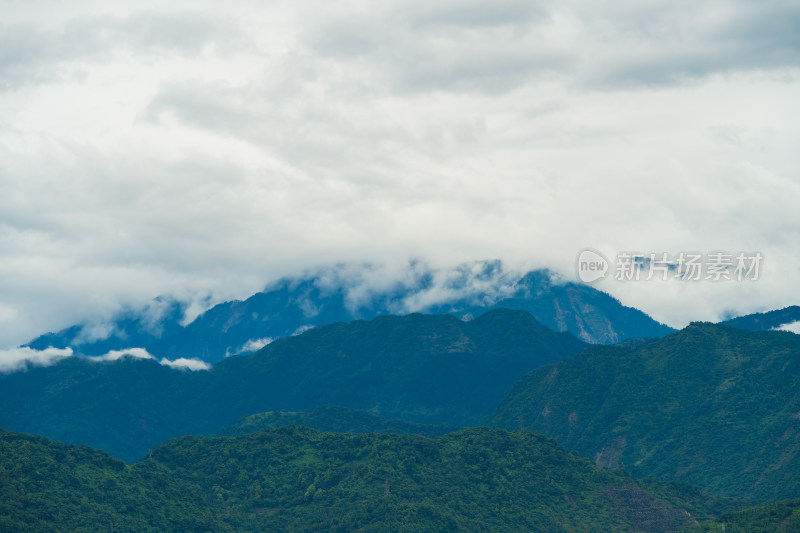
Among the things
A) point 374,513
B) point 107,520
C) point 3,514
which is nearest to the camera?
point 3,514

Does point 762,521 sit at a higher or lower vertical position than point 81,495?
higher

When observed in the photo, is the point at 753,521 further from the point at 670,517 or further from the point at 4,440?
the point at 4,440

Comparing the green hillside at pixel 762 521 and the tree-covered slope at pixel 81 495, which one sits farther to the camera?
the tree-covered slope at pixel 81 495

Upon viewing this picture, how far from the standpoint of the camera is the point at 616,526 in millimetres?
196750

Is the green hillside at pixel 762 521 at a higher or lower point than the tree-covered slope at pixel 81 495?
higher

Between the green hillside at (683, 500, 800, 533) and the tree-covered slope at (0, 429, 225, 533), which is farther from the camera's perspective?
the tree-covered slope at (0, 429, 225, 533)

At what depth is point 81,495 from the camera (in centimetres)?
18012

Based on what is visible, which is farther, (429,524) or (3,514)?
(429,524)

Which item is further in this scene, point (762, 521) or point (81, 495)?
point (81, 495)

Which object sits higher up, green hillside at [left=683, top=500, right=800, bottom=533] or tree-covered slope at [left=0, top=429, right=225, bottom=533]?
green hillside at [left=683, top=500, right=800, bottom=533]

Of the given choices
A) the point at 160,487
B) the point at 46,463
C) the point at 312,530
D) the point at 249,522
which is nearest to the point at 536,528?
the point at 312,530

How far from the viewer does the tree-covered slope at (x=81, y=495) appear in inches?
6604

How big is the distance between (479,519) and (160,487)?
6362 centimetres

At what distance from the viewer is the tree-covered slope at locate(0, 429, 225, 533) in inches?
6604
